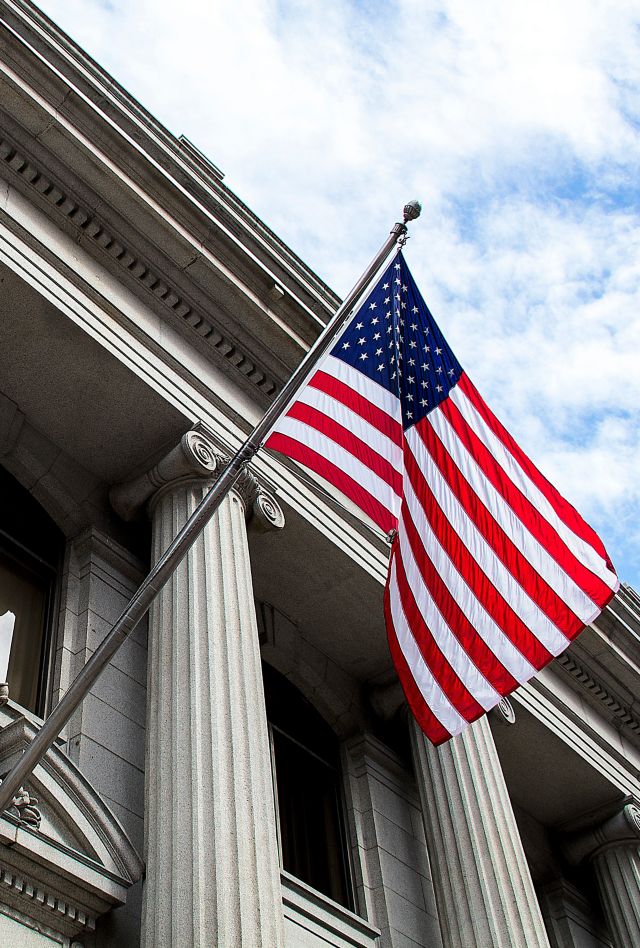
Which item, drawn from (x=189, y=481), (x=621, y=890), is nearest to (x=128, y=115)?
(x=189, y=481)

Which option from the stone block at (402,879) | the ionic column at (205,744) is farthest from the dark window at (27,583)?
the stone block at (402,879)

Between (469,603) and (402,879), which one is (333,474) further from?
(402,879)

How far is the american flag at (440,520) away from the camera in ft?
34.6

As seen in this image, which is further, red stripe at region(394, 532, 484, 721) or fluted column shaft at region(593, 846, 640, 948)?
fluted column shaft at region(593, 846, 640, 948)

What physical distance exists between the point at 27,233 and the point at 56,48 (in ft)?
8.42

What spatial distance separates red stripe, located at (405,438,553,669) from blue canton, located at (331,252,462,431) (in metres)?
0.46

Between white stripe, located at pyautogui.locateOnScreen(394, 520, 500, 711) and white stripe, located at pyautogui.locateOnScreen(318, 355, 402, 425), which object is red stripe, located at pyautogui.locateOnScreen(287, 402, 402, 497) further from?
white stripe, located at pyautogui.locateOnScreen(394, 520, 500, 711)

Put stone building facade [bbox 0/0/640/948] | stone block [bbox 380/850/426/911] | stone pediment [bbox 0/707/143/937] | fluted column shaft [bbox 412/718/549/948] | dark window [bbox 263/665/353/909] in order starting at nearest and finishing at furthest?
stone pediment [bbox 0/707/143/937] → stone building facade [bbox 0/0/640/948] → fluted column shaft [bbox 412/718/549/948] → dark window [bbox 263/665/353/909] → stone block [bbox 380/850/426/911]

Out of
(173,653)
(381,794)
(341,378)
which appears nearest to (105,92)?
(341,378)

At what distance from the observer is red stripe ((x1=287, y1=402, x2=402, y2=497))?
1048 centimetres

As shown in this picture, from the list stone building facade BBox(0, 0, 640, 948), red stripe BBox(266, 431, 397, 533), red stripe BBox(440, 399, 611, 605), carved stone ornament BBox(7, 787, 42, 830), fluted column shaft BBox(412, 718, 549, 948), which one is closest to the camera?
carved stone ornament BBox(7, 787, 42, 830)

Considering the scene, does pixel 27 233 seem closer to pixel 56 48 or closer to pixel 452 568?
pixel 56 48

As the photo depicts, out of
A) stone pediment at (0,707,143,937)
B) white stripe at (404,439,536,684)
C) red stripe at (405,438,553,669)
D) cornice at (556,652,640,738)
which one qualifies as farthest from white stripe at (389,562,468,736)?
cornice at (556,652,640,738)

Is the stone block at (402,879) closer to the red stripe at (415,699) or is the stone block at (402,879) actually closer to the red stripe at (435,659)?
the red stripe at (415,699)
